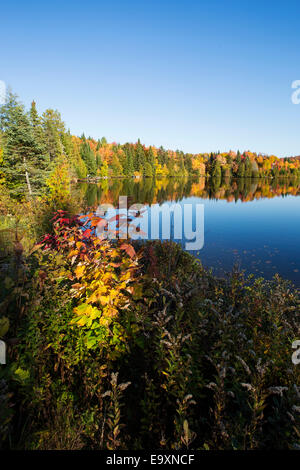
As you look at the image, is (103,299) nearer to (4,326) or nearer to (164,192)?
(4,326)

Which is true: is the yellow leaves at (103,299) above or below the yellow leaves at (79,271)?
below

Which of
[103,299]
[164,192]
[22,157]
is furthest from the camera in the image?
[164,192]

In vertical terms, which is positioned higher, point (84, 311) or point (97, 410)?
point (84, 311)

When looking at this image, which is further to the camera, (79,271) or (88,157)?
(88,157)

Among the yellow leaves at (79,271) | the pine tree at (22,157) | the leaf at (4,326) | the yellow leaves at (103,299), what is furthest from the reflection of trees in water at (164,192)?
the leaf at (4,326)

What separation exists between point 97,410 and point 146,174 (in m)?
94.8

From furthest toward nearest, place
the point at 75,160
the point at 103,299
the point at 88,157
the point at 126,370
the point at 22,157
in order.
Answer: the point at 88,157
the point at 75,160
the point at 22,157
the point at 126,370
the point at 103,299

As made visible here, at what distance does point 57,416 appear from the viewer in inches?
82.0

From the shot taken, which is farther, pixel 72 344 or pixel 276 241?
pixel 276 241

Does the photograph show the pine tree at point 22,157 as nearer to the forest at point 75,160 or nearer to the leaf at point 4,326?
the forest at point 75,160

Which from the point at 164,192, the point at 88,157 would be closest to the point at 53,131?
the point at 164,192

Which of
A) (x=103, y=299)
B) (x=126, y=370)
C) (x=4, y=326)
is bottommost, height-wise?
(x=126, y=370)
